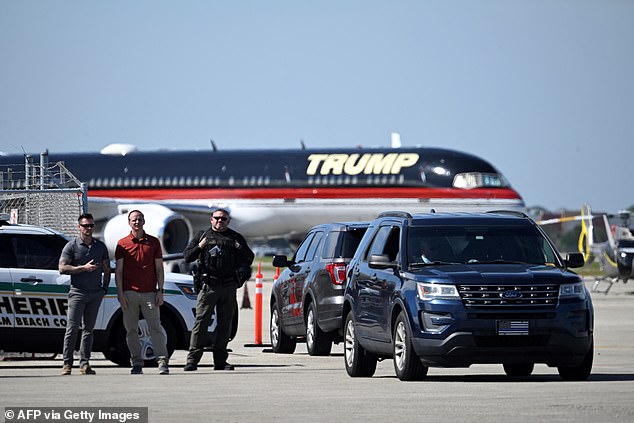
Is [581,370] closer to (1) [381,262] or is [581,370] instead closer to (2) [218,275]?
(1) [381,262]

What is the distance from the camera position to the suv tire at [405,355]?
1506cm

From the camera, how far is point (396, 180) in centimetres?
4525

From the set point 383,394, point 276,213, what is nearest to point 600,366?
→ point 383,394

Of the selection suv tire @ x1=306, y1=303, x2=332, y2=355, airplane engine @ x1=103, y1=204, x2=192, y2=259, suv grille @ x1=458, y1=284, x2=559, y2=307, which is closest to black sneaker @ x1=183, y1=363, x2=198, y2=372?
suv tire @ x1=306, y1=303, x2=332, y2=355

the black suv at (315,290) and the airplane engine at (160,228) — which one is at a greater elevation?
the airplane engine at (160,228)

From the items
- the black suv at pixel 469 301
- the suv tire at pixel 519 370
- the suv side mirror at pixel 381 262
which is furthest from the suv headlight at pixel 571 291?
the suv side mirror at pixel 381 262

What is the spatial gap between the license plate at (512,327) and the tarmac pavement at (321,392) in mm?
494

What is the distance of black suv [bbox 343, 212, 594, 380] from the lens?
14.9m

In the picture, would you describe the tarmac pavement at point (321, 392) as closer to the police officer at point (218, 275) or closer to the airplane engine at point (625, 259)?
the police officer at point (218, 275)

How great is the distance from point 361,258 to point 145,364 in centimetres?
299

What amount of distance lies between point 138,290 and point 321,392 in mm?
3575

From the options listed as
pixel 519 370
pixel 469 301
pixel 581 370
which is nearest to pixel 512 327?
pixel 469 301

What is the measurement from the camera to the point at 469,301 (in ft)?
49.0

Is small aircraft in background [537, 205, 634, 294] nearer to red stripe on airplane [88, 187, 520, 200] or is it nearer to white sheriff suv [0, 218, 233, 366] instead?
red stripe on airplane [88, 187, 520, 200]
